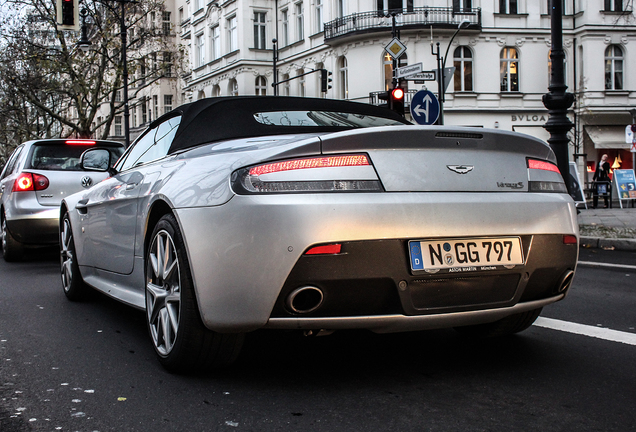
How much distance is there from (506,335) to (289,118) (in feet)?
5.95

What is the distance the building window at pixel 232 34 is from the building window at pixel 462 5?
14514 millimetres

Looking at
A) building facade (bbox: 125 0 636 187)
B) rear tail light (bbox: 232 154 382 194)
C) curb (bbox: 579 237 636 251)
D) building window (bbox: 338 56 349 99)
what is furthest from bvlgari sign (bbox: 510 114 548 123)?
rear tail light (bbox: 232 154 382 194)

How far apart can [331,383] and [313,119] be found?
67.3 inches

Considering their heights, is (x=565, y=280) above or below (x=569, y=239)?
below

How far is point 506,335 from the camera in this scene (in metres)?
4.15

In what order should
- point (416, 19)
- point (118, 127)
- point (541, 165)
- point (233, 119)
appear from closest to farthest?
point (541, 165), point (233, 119), point (416, 19), point (118, 127)

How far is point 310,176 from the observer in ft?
9.66

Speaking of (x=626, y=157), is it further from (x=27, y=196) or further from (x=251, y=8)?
(x=27, y=196)

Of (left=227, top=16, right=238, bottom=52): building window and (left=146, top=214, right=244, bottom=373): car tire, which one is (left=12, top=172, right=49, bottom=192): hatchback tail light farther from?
(left=227, top=16, right=238, bottom=52): building window

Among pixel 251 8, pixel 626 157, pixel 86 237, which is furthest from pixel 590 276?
pixel 251 8

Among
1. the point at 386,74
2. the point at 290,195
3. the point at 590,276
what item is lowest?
the point at 590,276

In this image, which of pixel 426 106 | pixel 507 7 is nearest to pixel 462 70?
pixel 507 7

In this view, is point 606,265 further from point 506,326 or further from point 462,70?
point 462,70

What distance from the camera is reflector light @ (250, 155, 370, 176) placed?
297 cm
